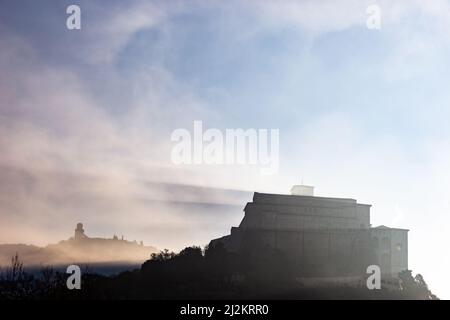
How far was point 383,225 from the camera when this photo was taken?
6247 centimetres

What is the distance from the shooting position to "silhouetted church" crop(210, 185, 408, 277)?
48.0m

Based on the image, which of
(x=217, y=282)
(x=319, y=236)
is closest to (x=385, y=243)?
(x=319, y=236)

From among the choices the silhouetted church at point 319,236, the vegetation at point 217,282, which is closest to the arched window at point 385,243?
the silhouetted church at point 319,236

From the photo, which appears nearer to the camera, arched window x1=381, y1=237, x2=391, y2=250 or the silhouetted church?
the silhouetted church

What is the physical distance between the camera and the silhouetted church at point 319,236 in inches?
1889

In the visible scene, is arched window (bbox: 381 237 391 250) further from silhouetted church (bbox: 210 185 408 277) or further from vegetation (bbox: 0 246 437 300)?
vegetation (bbox: 0 246 437 300)

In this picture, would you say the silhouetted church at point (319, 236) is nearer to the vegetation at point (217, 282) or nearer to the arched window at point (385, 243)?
the arched window at point (385, 243)

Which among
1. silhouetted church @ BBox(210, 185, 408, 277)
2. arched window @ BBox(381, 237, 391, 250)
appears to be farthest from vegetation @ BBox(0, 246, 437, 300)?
arched window @ BBox(381, 237, 391, 250)

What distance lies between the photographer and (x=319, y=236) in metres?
50.2

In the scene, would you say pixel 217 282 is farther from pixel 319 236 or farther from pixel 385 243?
pixel 385 243

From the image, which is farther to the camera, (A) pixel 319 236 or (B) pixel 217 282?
(A) pixel 319 236
